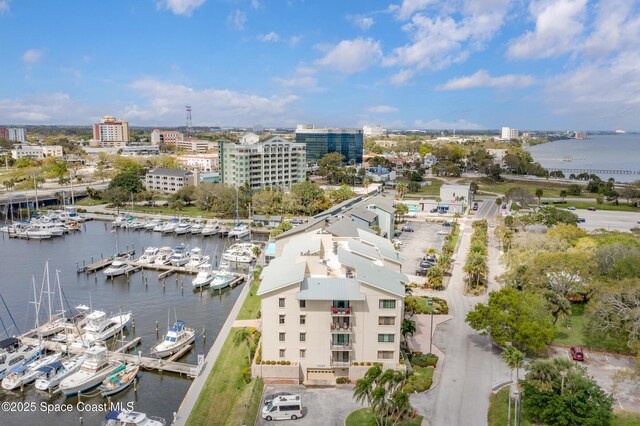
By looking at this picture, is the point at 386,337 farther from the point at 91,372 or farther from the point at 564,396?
the point at 91,372

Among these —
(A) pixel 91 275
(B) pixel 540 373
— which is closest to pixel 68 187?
(A) pixel 91 275

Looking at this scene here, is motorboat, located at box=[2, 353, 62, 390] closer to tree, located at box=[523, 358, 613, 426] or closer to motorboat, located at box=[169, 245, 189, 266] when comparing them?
motorboat, located at box=[169, 245, 189, 266]

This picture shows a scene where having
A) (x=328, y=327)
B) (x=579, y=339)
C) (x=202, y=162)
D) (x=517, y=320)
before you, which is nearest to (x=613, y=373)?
(x=579, y=339)

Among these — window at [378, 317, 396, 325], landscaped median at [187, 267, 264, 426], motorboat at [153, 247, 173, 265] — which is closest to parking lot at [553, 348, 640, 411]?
window at [378, 317, 396, 325]

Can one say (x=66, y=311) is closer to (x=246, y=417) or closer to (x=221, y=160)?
(x=246, y=417)

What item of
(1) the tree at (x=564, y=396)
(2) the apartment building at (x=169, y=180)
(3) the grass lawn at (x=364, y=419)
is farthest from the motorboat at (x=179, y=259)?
(2) the apartment building at (x=169, y=180)
